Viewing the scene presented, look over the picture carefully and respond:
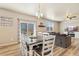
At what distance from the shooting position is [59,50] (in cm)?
191

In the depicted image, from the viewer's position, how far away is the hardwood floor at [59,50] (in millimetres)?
1845

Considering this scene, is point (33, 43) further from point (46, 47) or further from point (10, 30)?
point (10, 30)

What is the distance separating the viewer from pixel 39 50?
2.01m

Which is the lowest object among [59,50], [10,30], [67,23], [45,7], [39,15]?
[59,50]

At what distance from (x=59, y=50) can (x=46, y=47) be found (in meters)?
0.27

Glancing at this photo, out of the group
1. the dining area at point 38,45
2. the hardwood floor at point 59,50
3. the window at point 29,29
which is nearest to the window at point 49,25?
the dining area at point 38,45

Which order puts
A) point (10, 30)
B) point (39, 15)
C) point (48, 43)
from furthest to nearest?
point (48, 43) < point (39, 15) < point (10, 30)

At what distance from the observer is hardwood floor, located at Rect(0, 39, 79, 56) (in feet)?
6.05

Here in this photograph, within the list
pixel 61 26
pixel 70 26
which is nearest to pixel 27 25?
pixel 61 26

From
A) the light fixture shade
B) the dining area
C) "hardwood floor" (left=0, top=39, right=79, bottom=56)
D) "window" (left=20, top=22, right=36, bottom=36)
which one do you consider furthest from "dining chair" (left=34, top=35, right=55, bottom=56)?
the light fixture shade

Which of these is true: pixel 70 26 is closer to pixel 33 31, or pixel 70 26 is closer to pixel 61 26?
pixel 61 26

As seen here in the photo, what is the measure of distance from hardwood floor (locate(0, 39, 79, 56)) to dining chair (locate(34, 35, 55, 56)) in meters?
0.10

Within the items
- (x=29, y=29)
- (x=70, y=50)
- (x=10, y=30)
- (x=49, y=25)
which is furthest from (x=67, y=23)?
(x=10, y=30)

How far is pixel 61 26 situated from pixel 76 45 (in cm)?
44
